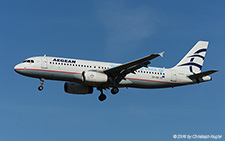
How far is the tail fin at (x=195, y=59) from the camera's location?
49.4 meters

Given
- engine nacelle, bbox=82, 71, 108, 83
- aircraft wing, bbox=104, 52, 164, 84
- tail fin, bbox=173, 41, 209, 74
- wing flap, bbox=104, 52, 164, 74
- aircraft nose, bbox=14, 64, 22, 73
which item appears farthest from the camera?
tail fin, bbox=173, 41, 209, 74

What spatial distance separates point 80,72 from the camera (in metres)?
42.4

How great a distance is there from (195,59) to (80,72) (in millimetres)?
16971

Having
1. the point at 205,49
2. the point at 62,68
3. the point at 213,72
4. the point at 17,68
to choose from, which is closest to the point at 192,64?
the point at 205,49

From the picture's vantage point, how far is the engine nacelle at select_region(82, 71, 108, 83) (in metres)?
41.7

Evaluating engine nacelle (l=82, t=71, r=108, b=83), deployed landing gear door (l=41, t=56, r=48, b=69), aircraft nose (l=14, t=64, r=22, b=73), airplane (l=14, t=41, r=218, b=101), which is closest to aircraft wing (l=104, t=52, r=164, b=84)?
airplane (l=14, t=41, r=218, b=101)

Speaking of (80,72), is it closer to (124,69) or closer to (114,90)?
(114,90)

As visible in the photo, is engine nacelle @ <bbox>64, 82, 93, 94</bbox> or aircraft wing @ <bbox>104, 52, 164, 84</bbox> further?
engine nacelle @ <bbox>64, 82, 93, 94</bbox>

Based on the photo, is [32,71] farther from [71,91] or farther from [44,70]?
[71,91]

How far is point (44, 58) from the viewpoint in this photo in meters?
42.7

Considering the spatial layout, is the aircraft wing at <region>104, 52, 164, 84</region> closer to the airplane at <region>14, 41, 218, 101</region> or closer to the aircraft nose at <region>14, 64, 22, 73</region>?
the airplane at <region>14, 41, 218, 101</region>

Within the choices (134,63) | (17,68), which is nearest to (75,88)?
(17,68)

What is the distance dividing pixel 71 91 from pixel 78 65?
5114 mm

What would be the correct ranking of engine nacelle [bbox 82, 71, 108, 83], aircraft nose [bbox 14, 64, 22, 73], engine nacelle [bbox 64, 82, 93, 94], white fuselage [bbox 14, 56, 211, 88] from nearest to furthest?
engine nacelle [bbox 82, 71, 108, 83] → white fuselage [bbox 14, 56, 211, 88] → aircraft nose [bbox 14, 64, 22, 73] → engine nacelle [bbox 64, 82, 93, 94]
